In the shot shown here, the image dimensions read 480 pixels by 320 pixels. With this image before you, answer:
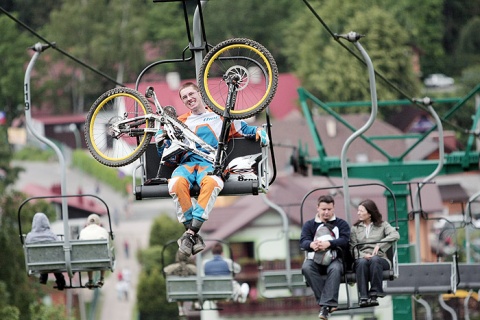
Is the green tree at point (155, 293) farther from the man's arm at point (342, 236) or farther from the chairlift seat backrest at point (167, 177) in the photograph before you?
the chairlift seat backrest at point (167, 177)

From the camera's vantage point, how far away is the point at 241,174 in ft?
58.4

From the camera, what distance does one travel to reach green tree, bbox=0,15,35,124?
8656 centimetres

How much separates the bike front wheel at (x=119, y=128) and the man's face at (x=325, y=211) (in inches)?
78.1

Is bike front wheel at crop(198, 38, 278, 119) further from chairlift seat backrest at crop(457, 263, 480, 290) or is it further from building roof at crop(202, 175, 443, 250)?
building roof at crop(202, 175, 443, 250)

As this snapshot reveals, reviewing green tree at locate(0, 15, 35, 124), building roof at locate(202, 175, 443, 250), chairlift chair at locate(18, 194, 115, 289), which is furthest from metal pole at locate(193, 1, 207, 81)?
green tree at locate(0, 15, 35, 124)

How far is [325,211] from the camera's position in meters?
18.6

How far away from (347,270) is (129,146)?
2.71 meters

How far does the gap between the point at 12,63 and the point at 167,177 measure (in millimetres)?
70143

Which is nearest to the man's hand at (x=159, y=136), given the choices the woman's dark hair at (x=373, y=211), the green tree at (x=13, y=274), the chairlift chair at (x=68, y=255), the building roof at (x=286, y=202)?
the woman's dark hair at (x=373, y=211)

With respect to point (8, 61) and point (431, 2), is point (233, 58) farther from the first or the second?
point (431, 2)

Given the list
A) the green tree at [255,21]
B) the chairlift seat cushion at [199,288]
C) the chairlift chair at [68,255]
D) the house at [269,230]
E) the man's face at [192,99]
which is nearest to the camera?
the man's face at [192,99]

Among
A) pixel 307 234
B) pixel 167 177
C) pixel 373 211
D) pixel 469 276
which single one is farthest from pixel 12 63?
pixel 167 177

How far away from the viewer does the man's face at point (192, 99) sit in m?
17.4

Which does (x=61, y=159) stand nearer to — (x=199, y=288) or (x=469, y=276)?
(x=199, y=288)
